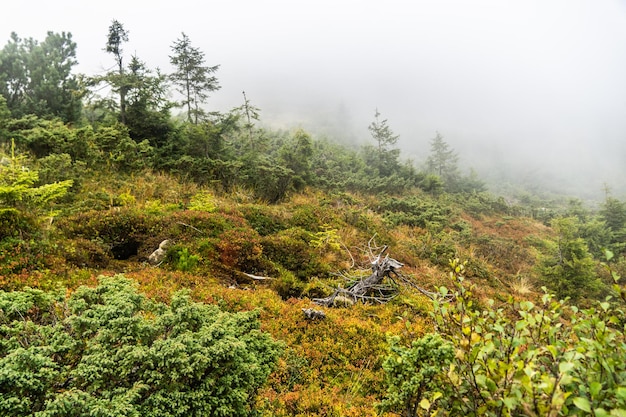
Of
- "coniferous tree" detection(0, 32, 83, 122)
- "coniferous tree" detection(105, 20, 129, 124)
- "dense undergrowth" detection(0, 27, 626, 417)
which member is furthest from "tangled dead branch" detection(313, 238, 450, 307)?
"coniferous tree" detection(0, 32, 83, 122)

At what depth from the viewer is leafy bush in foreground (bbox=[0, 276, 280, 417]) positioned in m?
1.89

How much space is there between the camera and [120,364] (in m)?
2.19

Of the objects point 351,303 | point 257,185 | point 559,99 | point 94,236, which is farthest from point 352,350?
point 559,99

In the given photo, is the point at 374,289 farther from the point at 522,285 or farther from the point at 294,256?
the point at 522,285

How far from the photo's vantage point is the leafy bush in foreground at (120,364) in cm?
189

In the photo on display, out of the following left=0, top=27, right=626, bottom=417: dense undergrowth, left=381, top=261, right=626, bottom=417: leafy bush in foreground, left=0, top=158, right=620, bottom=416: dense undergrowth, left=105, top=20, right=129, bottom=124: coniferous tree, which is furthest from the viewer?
left=105, top=20, right=129, bottom=124: coniferous tree

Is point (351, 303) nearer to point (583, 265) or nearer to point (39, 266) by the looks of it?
point (39, 266)

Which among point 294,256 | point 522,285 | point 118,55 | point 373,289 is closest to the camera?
point 373,289

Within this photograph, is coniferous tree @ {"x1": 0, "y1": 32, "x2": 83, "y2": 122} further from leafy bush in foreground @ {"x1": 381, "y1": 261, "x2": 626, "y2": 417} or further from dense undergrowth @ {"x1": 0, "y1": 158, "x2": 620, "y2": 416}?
leafy bush in foreground @ {"x1": 381, "y1": 261, "x2": 626, "y2": 417}

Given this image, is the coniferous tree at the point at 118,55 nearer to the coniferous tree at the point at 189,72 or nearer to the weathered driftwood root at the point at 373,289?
the coniferous tree at the point at 189,72

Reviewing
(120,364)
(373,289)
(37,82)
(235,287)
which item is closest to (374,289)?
(373,289)

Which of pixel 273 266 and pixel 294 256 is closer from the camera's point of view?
pixel 273 266

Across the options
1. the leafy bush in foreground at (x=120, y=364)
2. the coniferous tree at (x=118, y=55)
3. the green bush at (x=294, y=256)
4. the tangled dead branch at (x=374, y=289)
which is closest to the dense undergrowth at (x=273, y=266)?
the green bush at (x=294, y=256)

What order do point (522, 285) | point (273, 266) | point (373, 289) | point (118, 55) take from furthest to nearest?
1. point (118, 55)
2. point (522, 285)
3. point (273, 266)
4. point (373, 289)
